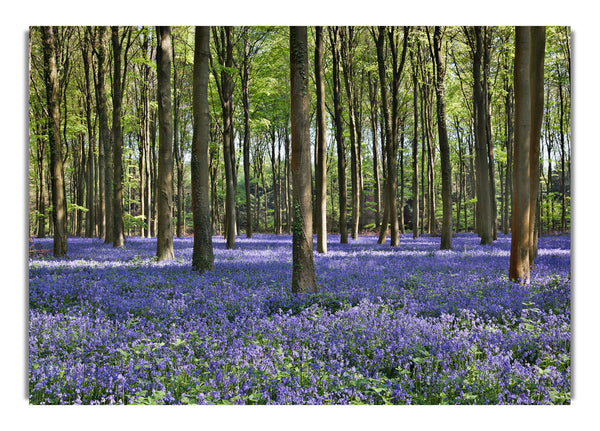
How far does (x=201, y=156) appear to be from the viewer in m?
9.47

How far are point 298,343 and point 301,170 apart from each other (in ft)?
10.7

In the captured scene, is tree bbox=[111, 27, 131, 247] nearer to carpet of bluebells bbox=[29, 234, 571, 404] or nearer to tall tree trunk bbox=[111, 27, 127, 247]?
tall tree trunk bbox=[111, 27, 127, 247]

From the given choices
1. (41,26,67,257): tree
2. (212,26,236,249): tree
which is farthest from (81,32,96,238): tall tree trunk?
(41,26,67,257): tree

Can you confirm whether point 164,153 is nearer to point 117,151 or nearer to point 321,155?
point 321,155

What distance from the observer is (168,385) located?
354cm

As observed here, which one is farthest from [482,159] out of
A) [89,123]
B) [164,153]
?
[89,123]

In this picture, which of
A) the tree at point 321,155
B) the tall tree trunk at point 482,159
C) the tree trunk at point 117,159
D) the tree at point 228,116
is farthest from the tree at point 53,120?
the tall tree trunk at point 482,159

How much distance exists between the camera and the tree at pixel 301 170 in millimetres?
6668

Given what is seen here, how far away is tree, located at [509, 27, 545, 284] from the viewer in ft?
23.1

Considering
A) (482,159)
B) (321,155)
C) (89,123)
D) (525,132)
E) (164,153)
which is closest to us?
(525,132)

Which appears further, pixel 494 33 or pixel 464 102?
pixel 464 102
